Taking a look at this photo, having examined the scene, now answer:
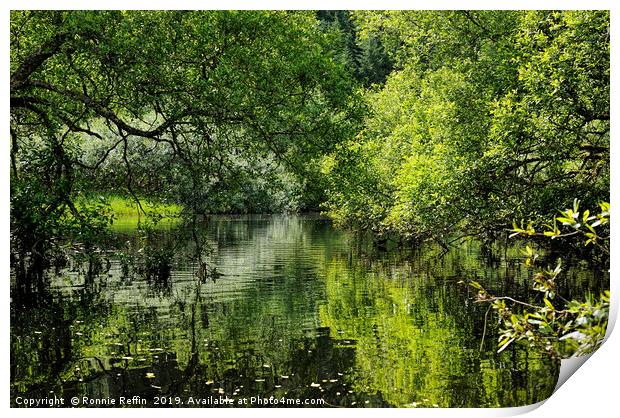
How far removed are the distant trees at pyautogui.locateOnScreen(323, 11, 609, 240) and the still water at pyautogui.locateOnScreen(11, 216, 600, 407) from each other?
177 cm

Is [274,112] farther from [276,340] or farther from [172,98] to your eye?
[276,340]

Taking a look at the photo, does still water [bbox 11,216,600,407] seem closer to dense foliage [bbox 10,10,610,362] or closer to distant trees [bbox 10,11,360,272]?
dense foliage [bbox 10,10,610,362]

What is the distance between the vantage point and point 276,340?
1007 cm

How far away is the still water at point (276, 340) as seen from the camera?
8.27 metres

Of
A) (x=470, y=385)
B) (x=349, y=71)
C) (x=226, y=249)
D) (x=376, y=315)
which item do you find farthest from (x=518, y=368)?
(x=226, y=249)

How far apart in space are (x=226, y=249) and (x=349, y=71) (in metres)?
8.26

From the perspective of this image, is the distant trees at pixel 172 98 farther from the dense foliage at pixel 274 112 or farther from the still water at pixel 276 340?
the still water at pixel 276 340

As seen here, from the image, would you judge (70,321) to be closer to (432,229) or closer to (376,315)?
(376,315)

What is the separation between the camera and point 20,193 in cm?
1202

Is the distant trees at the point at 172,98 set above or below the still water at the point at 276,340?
above

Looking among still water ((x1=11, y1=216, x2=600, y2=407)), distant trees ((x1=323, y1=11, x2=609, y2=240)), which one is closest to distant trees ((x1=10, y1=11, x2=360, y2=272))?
distant trees ((x1=323, y1=11, x2=609, y2=240))

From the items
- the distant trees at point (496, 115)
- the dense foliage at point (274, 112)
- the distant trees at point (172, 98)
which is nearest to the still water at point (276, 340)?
the dense foliage at point (274, 112)

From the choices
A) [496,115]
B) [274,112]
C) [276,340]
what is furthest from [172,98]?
[496,115]

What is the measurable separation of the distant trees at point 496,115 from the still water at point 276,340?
5.81ft
